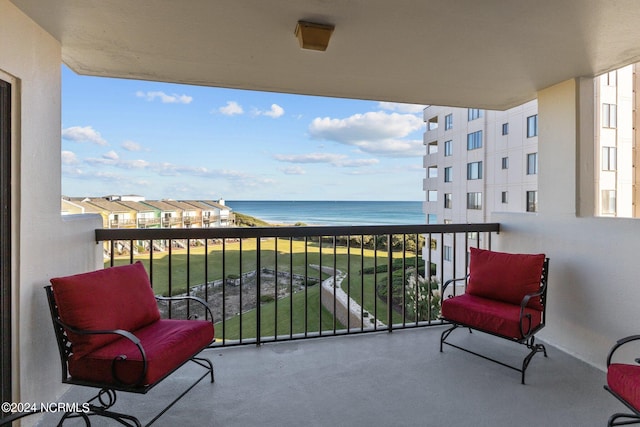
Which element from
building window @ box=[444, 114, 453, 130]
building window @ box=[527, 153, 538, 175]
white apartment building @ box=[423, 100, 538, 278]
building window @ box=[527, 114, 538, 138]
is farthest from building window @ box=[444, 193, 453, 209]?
building window @ box=[527, 114, 538, 138]

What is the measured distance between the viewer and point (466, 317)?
2.53 meters

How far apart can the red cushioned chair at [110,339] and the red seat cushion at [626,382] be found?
7.53ft

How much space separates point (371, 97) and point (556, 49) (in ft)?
5.15

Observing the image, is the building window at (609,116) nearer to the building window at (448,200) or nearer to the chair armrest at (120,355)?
the chair armrest at (120,355)

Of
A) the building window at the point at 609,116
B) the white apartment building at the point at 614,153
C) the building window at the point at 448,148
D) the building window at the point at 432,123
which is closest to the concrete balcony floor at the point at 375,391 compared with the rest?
the white apartment building at the point at 614,153

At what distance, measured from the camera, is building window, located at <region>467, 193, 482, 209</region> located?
49.4 feet

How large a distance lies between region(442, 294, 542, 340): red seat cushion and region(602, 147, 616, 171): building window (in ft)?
4.84

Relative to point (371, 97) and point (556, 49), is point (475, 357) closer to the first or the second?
point (556, 49)

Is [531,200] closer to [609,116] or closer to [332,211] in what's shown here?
[609,116]

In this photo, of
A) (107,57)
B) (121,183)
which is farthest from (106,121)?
(107,57)

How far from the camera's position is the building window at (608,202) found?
2.74 m

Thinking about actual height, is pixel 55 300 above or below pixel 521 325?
Result: above

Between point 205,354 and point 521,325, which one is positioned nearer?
point 521,325

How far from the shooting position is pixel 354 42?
84.4 inches
